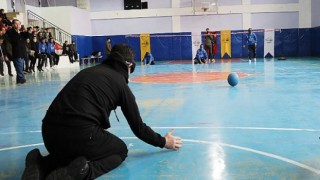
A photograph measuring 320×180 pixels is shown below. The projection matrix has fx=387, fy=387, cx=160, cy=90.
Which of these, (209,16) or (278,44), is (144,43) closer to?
(209,16)

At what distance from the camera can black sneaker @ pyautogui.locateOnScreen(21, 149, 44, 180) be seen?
3.17 meters

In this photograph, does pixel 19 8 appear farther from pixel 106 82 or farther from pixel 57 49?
pixel 106 82

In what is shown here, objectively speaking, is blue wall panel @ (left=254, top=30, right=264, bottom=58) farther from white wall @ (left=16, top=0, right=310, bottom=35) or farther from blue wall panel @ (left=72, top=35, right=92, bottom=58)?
blue wall panel @ (left=72, top=35, right=92, bottom=58)

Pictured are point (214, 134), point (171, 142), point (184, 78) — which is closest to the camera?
point (171, 142)

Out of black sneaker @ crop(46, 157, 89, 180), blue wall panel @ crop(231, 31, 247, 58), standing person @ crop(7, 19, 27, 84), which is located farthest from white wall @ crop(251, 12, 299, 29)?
black sneaker @ crop(46, 157, 89, 180)

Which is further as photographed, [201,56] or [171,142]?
[201,56]

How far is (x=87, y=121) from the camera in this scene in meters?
3.55

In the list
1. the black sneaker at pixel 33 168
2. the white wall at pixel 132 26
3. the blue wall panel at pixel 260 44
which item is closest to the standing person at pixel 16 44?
the black sneaker at pixel 33 168

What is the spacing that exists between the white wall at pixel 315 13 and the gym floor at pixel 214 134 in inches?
920

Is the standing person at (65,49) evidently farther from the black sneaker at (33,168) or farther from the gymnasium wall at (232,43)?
the black sneaker at (33,168)

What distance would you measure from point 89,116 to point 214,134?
2.21 metres

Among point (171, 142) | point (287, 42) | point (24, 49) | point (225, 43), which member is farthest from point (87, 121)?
point (287, 42)

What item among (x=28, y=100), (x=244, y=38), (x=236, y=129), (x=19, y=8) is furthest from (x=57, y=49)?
(x=236, y=129)

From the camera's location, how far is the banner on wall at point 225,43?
32.7m
